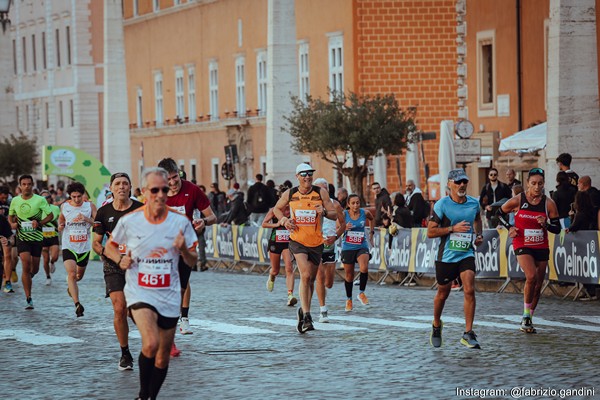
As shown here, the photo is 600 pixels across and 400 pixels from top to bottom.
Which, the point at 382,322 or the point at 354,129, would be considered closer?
the point at 382,322

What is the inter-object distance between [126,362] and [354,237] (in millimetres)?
8756

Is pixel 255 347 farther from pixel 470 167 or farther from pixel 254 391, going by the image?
pixel 470 167

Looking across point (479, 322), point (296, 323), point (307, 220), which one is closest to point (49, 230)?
point (296, 323)

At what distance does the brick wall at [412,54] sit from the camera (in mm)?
52438

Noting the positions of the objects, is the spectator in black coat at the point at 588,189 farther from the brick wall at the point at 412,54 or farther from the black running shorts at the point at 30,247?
the brick wall at the point at 412,54

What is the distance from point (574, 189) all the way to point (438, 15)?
28099 millimetres

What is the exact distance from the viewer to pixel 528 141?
109 feet

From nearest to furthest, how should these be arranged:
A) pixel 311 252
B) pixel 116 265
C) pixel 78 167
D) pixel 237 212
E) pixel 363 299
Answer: pixel 116 265 < pixel 311 252 < pixel 363 299 < pixel 237 212 < pixel 78 167

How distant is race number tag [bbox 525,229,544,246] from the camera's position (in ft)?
62.4

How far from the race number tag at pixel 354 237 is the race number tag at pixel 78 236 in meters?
3.73

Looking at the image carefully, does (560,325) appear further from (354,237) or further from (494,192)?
(494,192)

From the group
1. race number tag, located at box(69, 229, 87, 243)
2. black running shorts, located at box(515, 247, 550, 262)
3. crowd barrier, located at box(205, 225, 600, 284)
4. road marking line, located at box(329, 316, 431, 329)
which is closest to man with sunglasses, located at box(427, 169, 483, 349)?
black running shorts, located at box(515, 247, 550, 262)

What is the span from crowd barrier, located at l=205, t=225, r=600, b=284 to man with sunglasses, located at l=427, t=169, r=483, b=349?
6367 mm

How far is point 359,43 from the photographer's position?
172 ft
